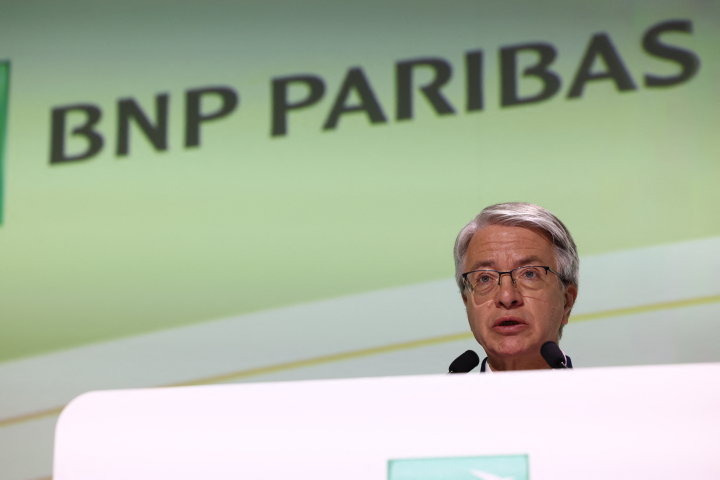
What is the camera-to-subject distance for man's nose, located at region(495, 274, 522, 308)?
195cm

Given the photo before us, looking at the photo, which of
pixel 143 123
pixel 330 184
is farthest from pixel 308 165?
pixel 143 123

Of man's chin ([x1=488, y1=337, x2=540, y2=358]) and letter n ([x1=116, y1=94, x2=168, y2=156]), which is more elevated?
letter n ([x1=116, y1=94, x2=168, y2=156])

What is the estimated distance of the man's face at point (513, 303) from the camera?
1.92 meters

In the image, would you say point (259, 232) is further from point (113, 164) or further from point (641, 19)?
point (641, 19)

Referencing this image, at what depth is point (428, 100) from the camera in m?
2.90

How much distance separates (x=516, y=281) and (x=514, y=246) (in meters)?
0.07

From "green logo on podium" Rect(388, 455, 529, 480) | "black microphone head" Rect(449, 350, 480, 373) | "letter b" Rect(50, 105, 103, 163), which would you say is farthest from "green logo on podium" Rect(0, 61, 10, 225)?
"green logo on podium" Rect(388, 455, 529, 480)

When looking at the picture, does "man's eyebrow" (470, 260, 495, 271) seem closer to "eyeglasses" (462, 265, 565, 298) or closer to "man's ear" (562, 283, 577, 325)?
"eyeglasses" (462, 265, 565, 298)

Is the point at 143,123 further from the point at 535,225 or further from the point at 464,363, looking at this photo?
the point at 464,363

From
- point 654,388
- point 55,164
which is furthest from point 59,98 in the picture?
point 654,388

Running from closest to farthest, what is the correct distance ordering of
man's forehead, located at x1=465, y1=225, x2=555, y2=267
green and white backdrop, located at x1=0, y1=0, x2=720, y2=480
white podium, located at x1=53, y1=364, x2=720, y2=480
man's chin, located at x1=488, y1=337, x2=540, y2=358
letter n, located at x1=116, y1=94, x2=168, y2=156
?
white podium, located at x1=53, y1=364, x2=720, y2=480, man's chin, located at x1=488, y1=337, x2=540, y2=358, man's forehead, located at x1=465, y1=225, x2=555, y2=267, green and white backdrop, located at x1=0, y1=0, x2=720, y2=480, letter n, located at x1=116, y1=94, x2=168, y2=156

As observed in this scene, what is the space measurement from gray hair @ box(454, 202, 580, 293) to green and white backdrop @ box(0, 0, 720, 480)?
59 cm

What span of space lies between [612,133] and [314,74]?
3.07 feet

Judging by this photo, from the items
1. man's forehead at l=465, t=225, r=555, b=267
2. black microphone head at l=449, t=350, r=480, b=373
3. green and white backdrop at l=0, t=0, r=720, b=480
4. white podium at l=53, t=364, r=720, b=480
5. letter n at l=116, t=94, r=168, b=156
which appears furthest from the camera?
letter n at l=116, t=94, r=168, b=156
